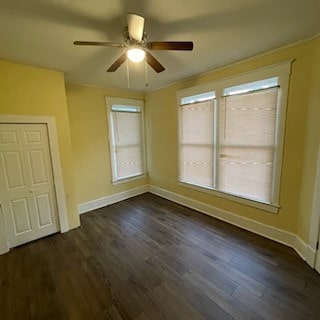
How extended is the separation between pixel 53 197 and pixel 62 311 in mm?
1663

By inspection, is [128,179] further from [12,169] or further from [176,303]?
[176,303]

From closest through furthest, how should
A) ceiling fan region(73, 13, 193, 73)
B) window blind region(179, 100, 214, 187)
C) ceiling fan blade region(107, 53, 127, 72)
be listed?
1. ceiling fan region(73, 13, 193, 73)
2. ceiling fan blade region(107, 53, 127, 72)
3. window blind region(179, 100, 214, 187)

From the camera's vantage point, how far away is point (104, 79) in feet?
10.6

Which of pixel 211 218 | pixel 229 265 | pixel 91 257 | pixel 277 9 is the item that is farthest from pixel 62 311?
pixel 277 9

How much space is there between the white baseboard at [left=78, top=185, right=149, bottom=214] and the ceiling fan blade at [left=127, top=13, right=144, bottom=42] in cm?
321

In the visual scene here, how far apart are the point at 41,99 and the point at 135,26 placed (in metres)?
1.95

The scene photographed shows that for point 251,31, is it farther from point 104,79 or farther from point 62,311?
point 62,311

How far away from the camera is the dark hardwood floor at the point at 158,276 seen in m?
1.58

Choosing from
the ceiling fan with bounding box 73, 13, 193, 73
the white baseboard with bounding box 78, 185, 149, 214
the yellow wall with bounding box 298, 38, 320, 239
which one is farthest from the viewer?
the white baseboard with bounding box 78, 185, 149, 214

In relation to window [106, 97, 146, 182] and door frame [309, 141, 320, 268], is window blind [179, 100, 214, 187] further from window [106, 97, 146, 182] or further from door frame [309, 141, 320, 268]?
door frame [309, 141, 320, 268]

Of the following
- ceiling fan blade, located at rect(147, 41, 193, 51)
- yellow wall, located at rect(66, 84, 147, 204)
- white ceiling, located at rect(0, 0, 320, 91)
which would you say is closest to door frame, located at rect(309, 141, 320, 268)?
white ceiling, located at rect(0, 0, 320, 91)

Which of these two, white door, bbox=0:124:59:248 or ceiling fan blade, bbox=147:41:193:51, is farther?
white door, bbox=0:124:59:248

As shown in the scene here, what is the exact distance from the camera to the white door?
2400 mm

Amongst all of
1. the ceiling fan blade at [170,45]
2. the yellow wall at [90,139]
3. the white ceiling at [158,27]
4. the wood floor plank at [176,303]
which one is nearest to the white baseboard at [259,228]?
the wood floor plank at [176,303]
